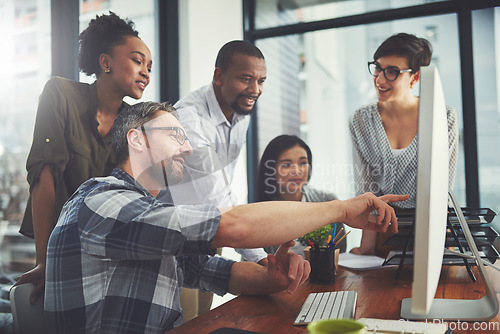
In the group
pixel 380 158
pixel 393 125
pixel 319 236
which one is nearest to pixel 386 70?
pixel 393 125

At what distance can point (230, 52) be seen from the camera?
2.14 m

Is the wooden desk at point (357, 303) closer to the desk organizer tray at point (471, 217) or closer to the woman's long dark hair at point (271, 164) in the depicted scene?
the desk organizer tray at point (471, 217)

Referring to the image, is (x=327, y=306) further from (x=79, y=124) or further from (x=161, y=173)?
(x=79, y=124)

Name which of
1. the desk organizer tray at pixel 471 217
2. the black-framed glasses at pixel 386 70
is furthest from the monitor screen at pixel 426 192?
the black-framed glasses at pixel 386 70

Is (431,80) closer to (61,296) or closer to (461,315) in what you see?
(461,315)

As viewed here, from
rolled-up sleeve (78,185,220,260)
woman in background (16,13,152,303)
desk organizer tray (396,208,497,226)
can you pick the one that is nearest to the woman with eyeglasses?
desk organizer tray (396,208,497,226)

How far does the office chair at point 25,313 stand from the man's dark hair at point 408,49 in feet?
6.56

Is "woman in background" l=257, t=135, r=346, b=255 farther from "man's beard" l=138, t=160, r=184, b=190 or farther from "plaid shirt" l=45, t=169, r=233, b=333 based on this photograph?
"plaid shirt" l=45, t=169, r=233, b=333

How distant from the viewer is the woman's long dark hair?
2387 millimetres

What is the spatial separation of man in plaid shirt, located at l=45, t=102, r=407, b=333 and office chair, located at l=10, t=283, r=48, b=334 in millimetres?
82

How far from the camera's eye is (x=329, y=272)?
1.22 metres

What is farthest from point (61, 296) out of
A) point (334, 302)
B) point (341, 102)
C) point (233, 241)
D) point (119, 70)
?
point (341, 102)

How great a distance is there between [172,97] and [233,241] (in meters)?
1.54

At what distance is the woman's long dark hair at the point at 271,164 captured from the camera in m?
2.39
